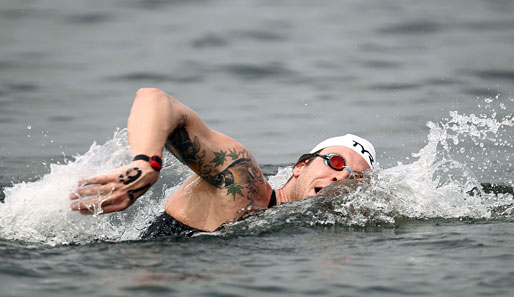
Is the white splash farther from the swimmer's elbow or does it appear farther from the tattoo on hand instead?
the swimmer's elbow

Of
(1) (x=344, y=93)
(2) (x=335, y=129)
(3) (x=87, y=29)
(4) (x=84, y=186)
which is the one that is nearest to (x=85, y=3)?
(3) (x=87, y=29)

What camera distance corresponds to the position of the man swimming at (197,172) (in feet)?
15.5

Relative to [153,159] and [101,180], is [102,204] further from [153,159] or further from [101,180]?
[153,159]

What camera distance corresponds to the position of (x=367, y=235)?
609cm

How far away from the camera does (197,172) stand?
5707mm

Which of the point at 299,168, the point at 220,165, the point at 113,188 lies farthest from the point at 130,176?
the point at 299,168

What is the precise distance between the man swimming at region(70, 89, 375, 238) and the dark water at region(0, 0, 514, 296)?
0.20 metres

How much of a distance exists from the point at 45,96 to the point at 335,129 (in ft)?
18.8

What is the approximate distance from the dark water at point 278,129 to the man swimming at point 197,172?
202 millimetres

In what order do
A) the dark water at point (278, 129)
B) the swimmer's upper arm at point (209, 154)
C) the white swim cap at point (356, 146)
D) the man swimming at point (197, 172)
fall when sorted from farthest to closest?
the white swim cap at point (356, 146) < the swimmer's upper arm at point (209, 154) < the dark water at point (278, 129) < the man swimming at point (197, 172)

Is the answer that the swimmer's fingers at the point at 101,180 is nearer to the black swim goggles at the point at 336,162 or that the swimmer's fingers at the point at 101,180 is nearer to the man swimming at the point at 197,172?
the man swimming at the point at 197,172

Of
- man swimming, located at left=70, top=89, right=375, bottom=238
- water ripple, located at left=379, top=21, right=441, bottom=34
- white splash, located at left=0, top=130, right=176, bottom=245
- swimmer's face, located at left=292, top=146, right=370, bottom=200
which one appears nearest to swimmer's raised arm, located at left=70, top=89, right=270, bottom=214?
man swimming, located at left=70, top=89, right=375, bottom=238

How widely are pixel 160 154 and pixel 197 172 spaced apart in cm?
85

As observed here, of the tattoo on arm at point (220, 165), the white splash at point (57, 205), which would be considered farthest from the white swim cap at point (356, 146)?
the white splash at point (57, 205)
